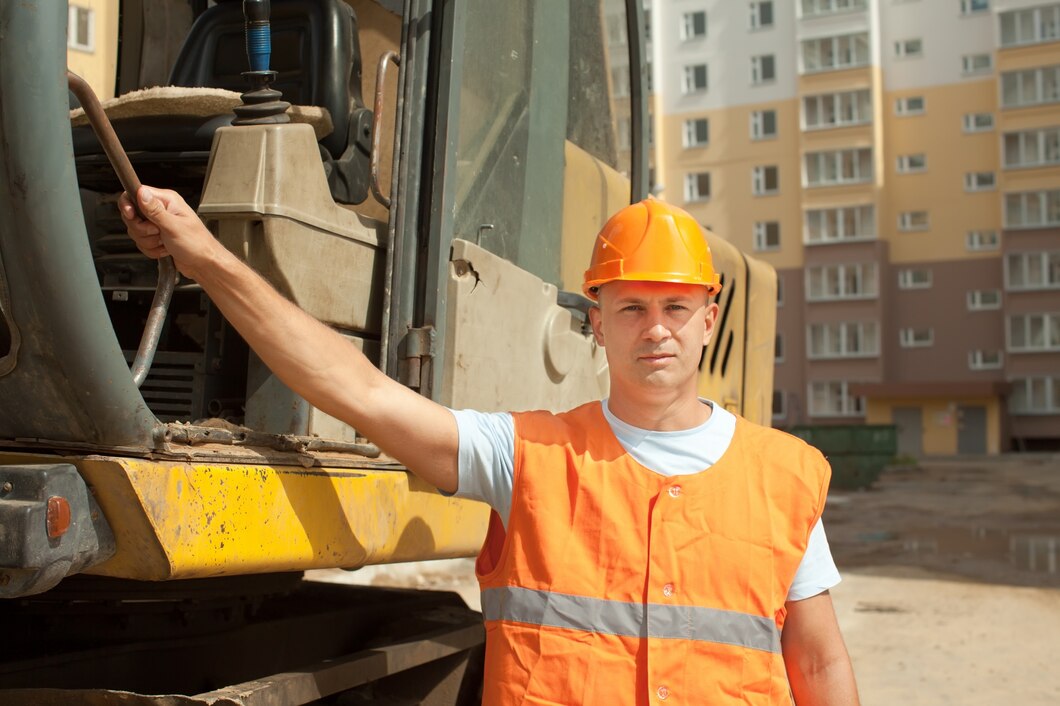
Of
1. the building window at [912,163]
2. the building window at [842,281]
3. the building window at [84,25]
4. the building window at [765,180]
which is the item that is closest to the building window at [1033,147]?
the building window at [912,163]

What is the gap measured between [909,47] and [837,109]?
159 inches

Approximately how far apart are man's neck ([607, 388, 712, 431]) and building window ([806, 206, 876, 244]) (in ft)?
151

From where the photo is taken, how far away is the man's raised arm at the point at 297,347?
2.21 meters

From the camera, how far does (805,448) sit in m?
2.60

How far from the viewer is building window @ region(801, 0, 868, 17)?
153 feet

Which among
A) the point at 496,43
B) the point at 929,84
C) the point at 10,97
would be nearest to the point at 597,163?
the point at 496,43

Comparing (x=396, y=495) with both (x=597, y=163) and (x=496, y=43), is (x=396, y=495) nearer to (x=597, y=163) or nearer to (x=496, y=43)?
(x=496, y=43)

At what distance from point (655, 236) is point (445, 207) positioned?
60 centimetres

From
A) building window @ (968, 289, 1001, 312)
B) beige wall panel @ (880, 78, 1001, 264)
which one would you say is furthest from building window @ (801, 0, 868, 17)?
building window @ (968, 289, 1001, 312)

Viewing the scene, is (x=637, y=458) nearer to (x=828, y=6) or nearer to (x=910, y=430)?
(x=910, y=430)

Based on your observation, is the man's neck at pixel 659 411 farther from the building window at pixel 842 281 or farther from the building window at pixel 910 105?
the building window at pixel 910 105

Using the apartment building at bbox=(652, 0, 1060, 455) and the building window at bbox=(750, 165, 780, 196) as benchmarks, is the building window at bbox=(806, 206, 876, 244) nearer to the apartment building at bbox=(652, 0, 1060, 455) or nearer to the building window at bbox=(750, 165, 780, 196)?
the apartment building at bbox=(652, 0, 1060, 455)

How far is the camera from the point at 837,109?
155 feet

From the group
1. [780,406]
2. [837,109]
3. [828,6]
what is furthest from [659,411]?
[828,6]
